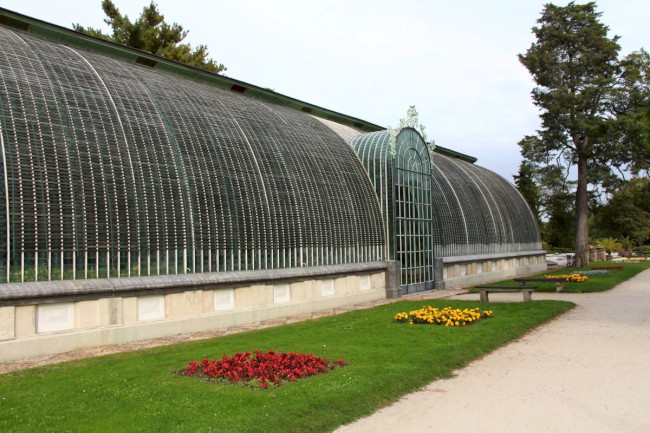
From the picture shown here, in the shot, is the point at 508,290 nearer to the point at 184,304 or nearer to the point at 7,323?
the point at 184,304

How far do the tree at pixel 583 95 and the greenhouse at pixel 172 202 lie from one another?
772 inches

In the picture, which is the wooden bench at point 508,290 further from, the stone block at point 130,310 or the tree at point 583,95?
the tree at point 583,95

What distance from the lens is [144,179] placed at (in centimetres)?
1452

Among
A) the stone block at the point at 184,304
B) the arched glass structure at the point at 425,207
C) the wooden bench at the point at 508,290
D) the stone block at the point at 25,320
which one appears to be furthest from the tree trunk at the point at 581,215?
the stone block at the point at 25,320

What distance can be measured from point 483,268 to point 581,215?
14097 millimetres

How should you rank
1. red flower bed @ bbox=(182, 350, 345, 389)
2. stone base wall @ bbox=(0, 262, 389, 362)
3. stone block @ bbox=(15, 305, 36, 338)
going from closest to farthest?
1. red flower bed @ bbox=(182, 350, 345, 389)
2. stone block @ bbox=(15, 305, 36, 338)
3. stone base wall @ bbox=(0, 262, 389, 362)

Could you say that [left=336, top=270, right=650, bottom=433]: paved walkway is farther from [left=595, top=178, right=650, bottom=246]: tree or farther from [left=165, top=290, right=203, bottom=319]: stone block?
[left=595, top=178, right=650, bottom=246]: tree

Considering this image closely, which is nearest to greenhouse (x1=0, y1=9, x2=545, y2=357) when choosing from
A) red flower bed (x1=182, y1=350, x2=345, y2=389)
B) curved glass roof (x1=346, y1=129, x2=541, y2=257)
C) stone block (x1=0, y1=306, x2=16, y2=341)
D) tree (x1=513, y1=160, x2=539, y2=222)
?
stone block (x1=0, y1=306, x2=16, y2=341)

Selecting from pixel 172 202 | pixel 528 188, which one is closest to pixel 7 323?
pixel 172 202

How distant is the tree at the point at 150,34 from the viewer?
3822 centimetres

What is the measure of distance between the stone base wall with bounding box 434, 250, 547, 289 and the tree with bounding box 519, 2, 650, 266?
4480mm

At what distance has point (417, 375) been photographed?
930cm

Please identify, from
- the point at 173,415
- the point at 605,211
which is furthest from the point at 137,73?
the point at 605,211

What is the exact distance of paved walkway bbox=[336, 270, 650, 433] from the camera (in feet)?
23.0
